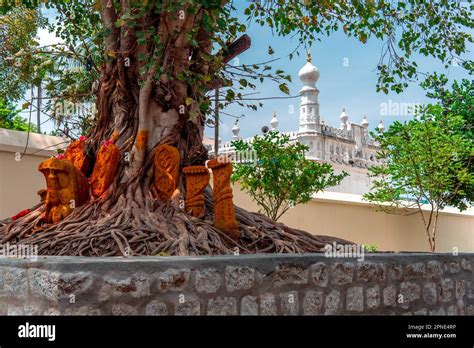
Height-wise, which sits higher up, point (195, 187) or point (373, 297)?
point (195, 187)

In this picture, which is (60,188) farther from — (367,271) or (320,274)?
(367,271)

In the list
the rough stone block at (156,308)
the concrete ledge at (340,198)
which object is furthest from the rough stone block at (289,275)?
the concrete ledge at (340,198)

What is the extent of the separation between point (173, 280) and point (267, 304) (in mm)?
701

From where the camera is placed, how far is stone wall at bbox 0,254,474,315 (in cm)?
317

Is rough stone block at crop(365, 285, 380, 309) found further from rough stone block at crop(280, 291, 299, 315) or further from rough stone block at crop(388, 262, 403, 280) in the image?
rough stone block at crop(280, 291, 299, 315)

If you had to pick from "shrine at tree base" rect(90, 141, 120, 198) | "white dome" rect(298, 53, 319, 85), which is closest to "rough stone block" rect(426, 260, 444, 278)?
"shrine at tree base" rect(90, 141, 120, 198)

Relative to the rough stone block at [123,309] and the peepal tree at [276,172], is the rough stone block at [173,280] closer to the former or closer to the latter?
the rough stone block at [123,309]

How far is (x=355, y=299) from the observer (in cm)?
430

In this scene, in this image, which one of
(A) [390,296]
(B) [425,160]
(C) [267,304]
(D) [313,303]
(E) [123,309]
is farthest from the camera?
(B) [425,160]

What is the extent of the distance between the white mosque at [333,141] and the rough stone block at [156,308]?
53.1ft

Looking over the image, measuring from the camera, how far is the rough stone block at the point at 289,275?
151 inches

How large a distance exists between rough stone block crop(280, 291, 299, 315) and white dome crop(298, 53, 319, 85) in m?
18.8

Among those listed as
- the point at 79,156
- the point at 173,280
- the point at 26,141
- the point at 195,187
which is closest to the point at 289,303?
the point at 173,280

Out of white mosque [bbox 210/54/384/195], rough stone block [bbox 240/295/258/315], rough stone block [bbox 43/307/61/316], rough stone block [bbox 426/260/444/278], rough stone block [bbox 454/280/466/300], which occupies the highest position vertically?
white mosque [bbox 210/54/384/195]
